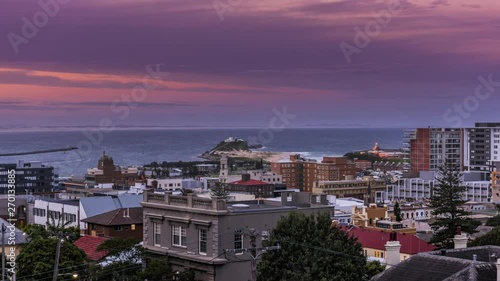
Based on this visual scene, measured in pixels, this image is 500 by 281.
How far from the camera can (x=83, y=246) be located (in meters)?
58.3

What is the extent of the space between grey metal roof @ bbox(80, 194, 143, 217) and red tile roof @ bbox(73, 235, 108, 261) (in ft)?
58.3

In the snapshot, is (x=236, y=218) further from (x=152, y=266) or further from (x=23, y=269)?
(x=23, y=269)

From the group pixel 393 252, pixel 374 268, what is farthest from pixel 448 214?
pixel 393 252

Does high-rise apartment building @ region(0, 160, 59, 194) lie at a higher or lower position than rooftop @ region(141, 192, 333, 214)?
lower

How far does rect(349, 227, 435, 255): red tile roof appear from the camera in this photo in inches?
2462

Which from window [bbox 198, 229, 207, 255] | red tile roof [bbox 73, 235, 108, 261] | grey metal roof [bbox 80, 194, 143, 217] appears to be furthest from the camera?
grey metal roof [bbox 80, 194, 143, 217]

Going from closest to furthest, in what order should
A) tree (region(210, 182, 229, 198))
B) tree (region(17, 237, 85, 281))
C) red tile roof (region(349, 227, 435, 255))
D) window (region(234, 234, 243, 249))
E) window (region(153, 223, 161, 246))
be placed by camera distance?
window (region(234, 234, 243, 249)), tree (region(17, 237, 85, 281)), window (region(153, 223, 161, 246)), red tile roof (region(349, 227, 435, 255)), tree (region(210, 182, 229, 198))

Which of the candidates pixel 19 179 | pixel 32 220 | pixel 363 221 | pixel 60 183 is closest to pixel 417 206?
pixel 363 221

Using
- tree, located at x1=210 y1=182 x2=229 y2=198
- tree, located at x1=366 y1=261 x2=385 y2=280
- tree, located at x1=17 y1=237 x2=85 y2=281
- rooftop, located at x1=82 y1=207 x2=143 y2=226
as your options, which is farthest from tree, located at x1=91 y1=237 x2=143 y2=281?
rooftop, located at x1=82 y1=207 x2=143 y2=226

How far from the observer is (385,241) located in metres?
65.9

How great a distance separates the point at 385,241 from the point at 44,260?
25976 mm

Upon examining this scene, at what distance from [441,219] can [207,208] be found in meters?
19.5

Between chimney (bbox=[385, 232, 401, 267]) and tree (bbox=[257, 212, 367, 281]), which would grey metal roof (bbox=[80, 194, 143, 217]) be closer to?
tree (bbox=[257, 212, 367, 281])

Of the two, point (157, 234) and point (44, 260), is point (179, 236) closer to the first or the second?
point (157, 234)
